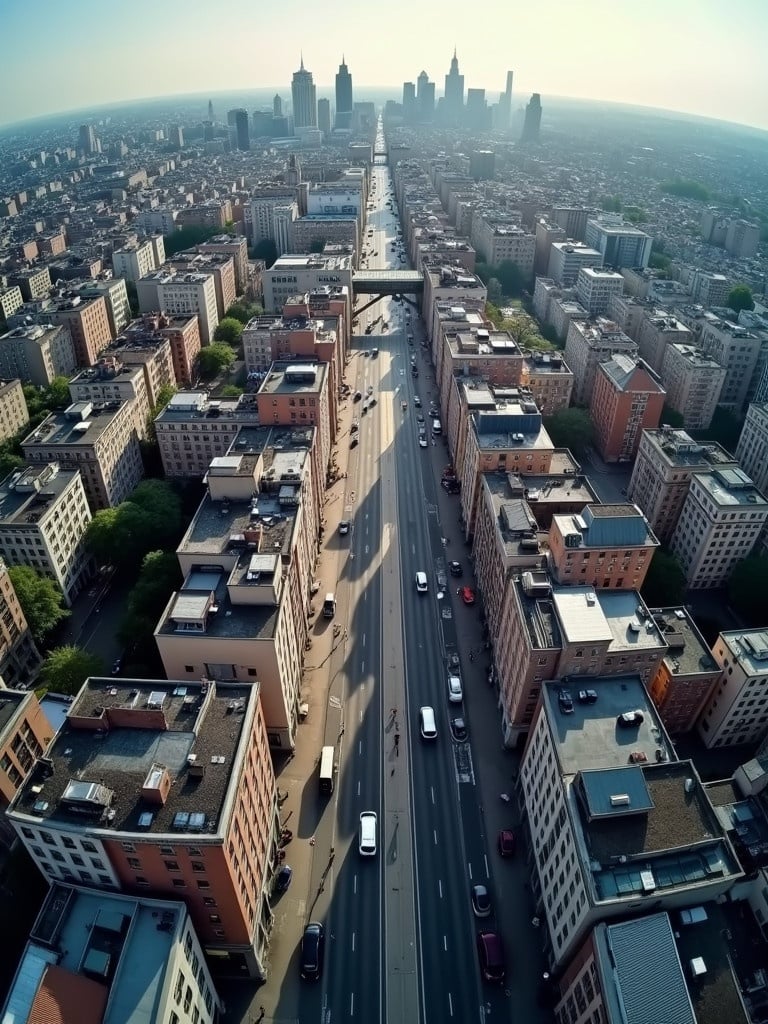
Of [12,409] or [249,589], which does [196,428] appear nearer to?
[12,409]

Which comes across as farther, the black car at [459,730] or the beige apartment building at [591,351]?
the beige apartment building at [591,351]

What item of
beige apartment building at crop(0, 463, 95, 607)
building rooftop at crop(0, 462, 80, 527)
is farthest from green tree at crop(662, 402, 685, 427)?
building rooftop at crop(0, 462, 80, 527)

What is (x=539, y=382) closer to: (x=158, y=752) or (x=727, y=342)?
(x=727, y=342)

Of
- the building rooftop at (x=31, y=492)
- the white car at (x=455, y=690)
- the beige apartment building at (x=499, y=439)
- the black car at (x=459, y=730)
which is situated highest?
the beige apartment building at (x=499, y=439)

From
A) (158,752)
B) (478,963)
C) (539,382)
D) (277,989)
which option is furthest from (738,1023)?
(539,382)

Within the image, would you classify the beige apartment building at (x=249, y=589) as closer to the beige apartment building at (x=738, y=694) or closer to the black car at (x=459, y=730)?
the black car at (x=459, y=730)

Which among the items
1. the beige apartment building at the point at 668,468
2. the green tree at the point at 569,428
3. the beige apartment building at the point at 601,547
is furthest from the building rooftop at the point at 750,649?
the green tree at the point at 569,428

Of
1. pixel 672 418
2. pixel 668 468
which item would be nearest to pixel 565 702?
pixel 668 468
